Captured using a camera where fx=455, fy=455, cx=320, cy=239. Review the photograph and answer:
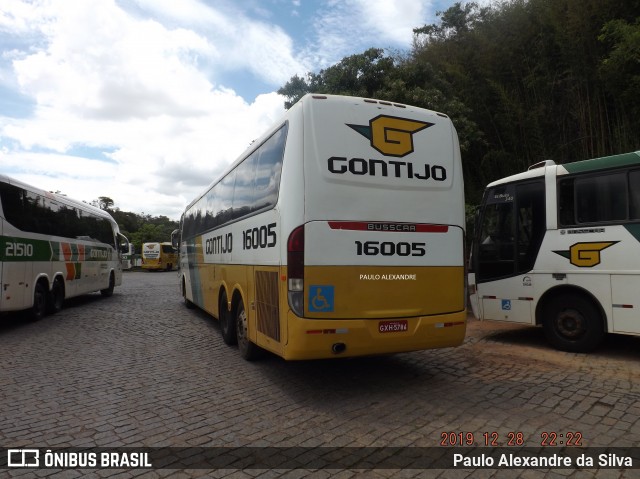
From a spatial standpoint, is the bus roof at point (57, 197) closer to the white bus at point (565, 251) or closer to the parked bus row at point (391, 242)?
the parked bus row at point (391, 242)

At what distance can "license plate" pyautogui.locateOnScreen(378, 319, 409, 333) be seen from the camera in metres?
4.86

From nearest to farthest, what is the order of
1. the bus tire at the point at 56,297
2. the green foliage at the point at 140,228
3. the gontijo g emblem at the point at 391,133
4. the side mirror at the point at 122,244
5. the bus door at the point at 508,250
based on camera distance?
the gontijo g emblem at the point at 391,133 < the bus door at the point at 508,250 < the bus tire at the point at 56,297 < the side mirror at the point at 122,244 < the green foliage at the point at 140,228

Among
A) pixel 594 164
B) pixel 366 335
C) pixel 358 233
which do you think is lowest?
pixel 366 335

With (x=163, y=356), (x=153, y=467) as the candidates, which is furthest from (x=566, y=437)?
(x=163, y=356)

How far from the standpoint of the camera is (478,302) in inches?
321

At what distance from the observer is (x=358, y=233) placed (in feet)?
15.9

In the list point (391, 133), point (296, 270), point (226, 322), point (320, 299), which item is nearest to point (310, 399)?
point (320, 299)

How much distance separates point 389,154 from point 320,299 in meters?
1.80

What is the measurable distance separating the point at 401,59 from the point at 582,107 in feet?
22.7

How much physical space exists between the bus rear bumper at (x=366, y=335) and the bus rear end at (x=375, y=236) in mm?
11

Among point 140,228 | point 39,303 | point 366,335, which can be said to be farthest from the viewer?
point 140,228

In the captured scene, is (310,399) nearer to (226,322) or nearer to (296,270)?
(296,270)

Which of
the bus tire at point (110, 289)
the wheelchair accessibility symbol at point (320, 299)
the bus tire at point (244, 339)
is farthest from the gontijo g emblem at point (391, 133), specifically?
the bus tire at point (110, 289)

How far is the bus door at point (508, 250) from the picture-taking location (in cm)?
732
